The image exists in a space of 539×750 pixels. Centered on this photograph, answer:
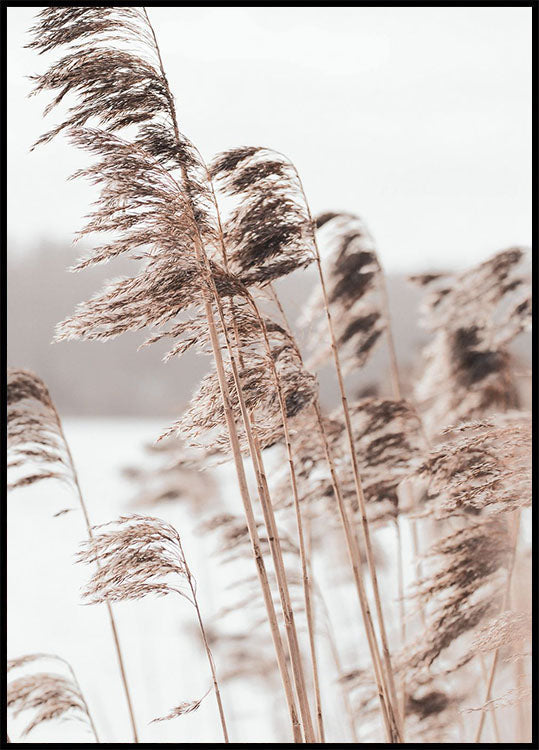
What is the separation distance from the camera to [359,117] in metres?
2.30

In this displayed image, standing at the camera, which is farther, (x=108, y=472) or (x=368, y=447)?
(x=108, y=472)

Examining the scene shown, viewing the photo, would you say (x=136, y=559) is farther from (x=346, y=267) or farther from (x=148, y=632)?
(x=148, y=632)

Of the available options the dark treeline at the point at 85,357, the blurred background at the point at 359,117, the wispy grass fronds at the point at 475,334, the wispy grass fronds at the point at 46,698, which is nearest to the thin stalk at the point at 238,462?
the blurred background at the point at 359,117

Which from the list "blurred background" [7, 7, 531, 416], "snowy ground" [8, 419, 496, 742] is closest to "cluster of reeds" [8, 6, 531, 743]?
"blurred background" [7, 7, 531, 416]

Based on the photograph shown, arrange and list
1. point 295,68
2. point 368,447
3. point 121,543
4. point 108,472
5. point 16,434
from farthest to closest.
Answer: point 108,472
point 295,68
point 368,447
point 16,434
point 121,543

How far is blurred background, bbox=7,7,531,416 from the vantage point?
164cm

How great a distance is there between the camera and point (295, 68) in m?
1.82

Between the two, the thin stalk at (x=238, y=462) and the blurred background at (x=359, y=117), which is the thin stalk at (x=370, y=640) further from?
the blurred background at (x=359, y=117)

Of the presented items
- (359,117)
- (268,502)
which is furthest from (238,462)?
(359,117)

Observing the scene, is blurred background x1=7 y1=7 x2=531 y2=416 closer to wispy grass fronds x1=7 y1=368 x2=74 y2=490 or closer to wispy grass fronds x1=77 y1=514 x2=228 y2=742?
wispy grass fronds x1=7 y1=368 x2=74 y2=490

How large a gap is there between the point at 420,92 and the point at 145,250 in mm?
1239

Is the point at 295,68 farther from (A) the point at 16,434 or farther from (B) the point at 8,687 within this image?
(B) the point at 8,687

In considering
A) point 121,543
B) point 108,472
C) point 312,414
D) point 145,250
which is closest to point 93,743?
point 121,543

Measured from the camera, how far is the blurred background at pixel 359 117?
5.37ft
